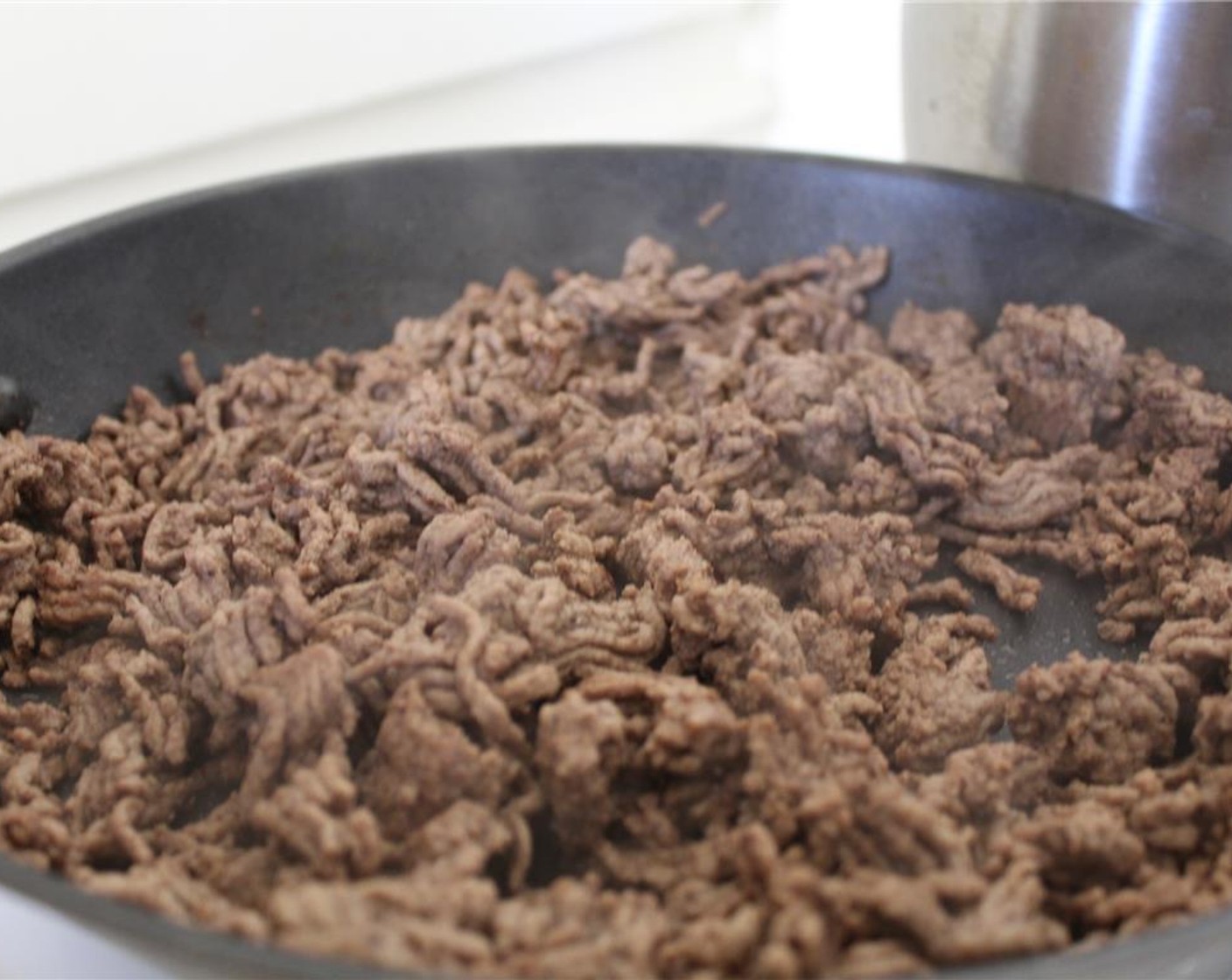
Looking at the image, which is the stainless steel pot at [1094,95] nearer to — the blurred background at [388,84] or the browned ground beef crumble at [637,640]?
the browned ground beef crumble at [637,640]

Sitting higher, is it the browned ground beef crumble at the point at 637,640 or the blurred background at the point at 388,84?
the blurred background at the point at 388,84

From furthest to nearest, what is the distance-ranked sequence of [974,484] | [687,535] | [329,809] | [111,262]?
[111,262]
[974,484]
[687,535]
[329,809]

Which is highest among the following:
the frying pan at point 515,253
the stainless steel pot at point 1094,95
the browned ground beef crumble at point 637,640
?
the stainless steel pot at point 1094,95

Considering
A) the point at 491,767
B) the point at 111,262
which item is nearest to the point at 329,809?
the point at 491,767

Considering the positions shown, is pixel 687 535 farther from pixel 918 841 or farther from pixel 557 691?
pixel 918 841

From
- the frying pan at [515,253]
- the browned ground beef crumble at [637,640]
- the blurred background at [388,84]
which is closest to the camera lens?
the browned ground beef crumble at [637,640]

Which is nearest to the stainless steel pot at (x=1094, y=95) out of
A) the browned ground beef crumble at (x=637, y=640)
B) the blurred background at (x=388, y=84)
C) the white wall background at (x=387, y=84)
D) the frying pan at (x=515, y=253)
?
the frying pan at (x=515, y=253)

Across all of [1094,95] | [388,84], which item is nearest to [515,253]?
[388,84]

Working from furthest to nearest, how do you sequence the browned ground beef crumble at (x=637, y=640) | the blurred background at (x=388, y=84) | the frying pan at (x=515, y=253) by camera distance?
the blurred background at (x=388, y=84) < the frying pan at (x=515, y=253) < the browned ground beef crumble at (x=637, y=640)
